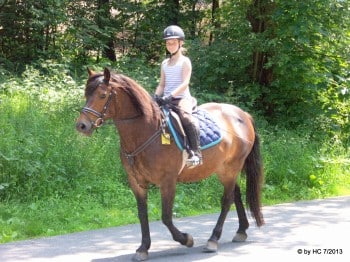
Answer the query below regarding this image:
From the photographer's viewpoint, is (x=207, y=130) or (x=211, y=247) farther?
(x=207, y=130)

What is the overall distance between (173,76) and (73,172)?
143 inches

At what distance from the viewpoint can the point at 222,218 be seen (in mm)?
7289

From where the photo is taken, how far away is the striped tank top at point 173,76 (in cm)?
672

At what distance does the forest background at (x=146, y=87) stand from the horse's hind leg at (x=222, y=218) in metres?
1.76


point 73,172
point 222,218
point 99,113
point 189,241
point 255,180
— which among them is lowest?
point 189,241

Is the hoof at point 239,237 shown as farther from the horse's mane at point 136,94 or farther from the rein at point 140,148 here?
the horse's mane at point 136,94

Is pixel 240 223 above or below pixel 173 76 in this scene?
below

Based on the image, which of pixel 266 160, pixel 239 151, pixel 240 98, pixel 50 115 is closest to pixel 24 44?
pixel 50 115

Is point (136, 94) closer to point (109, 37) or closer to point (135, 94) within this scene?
point (135, 94)

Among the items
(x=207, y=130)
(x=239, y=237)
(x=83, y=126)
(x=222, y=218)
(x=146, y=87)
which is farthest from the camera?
(x=146, y=87)

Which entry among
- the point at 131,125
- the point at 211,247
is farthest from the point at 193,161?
the point at 211,247

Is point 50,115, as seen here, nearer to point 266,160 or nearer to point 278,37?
point 266,160

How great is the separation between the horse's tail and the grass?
5.39 feet

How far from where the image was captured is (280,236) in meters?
7.75
